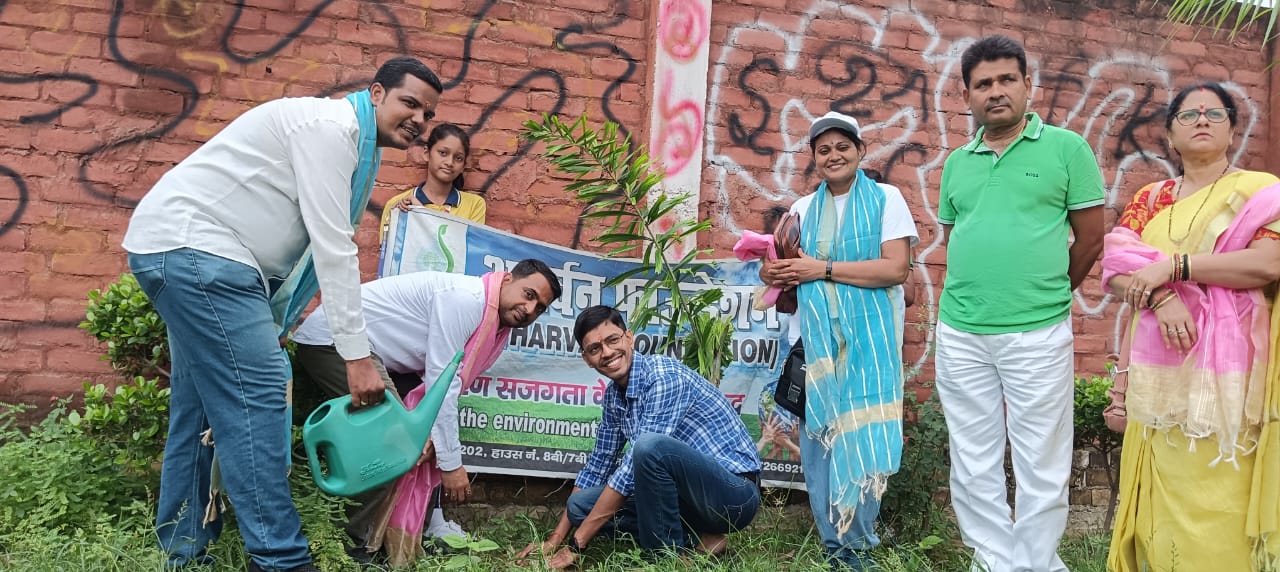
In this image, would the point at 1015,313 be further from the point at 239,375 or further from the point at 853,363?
the point at 239,375

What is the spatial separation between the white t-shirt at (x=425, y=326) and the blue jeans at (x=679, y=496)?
0.55m

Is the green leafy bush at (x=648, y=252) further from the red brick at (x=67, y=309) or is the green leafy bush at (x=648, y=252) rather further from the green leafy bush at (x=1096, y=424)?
the red brick at (x=67, y=309)

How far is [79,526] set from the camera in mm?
2982

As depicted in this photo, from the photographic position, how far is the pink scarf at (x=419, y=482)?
312cm

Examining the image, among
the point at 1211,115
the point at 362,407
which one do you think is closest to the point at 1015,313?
the point at 1211,115

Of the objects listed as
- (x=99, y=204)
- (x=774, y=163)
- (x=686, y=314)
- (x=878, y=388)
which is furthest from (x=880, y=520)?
(x=99, y=204)

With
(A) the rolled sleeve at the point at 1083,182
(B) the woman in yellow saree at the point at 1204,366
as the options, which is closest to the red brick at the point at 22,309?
(A) the rolled sleeve at the point at 1083,182

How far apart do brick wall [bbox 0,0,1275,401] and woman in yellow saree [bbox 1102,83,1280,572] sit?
5.88ft

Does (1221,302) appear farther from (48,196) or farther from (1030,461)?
(48,196)

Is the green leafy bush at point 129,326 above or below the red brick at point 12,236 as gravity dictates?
below

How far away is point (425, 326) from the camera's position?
3291 millimetres

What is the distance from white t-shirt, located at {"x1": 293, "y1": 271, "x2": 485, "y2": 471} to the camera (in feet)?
10.4

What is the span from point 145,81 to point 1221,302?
13.5 ft

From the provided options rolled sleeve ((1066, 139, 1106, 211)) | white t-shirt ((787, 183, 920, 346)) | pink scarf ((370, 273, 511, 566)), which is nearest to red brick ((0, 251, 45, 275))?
pink scarf ((370, 273, 511, 566))
